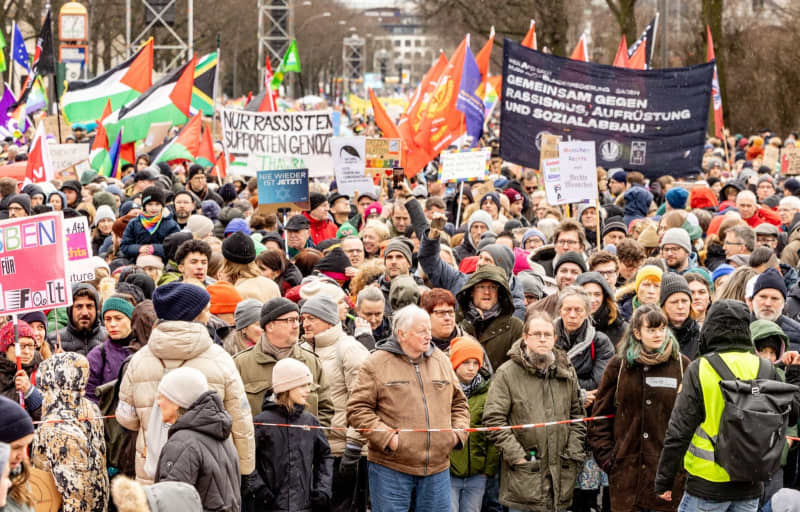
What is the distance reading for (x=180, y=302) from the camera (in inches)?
225

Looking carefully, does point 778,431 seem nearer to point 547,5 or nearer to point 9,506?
point 9,506

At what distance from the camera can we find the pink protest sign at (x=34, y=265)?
6.77 metres

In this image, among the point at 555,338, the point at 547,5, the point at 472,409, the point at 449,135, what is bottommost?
the point at 472,409

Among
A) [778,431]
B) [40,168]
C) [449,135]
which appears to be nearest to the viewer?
[778,431]

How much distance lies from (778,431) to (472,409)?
1799 mm

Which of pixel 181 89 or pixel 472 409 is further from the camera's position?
pixel 181 89

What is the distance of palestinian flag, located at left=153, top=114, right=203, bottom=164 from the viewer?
678 inches

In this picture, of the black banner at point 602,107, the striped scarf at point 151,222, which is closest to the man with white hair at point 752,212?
the black banner at point 602,107

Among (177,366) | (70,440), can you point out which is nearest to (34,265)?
(70,440)

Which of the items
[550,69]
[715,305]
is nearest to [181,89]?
[550,69]

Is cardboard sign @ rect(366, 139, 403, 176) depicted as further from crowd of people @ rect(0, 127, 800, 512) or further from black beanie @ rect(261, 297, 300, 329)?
black beanie @ rect(261, 297, 300, 329)

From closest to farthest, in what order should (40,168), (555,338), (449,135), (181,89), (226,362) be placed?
1. (226,362)
2. (555,338)
3. (40,168)
4. (449,135)
5. (181,89)

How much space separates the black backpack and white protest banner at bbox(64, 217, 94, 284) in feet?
15.3

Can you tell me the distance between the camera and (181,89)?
17688mm
